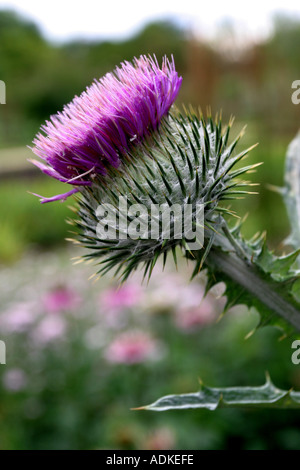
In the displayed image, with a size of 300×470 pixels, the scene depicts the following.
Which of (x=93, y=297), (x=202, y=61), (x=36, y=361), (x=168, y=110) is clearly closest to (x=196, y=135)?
(x=168, y=110)

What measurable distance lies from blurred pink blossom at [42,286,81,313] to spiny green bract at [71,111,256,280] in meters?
2.70

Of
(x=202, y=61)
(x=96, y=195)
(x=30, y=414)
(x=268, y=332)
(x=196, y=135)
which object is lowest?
(x=30, y=414)

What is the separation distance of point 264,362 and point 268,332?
9.2 inches

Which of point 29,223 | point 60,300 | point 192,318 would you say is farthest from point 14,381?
point 29,223

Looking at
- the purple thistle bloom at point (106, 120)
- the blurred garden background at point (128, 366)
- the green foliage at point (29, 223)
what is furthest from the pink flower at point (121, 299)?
the green foliage at point (29, 223)

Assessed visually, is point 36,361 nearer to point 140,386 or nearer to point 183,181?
point 140,386

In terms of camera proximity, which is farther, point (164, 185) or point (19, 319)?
point (19, 319)

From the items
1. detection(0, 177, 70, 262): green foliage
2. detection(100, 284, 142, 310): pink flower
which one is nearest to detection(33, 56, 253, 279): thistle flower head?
detection(100, 284, 142, 310): pink flower

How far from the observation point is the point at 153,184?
1.34 meters

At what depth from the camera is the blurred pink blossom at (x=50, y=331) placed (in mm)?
3902

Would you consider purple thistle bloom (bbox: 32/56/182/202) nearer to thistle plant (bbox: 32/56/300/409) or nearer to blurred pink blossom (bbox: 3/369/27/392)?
thistle plant (bbox: 32/56/300/409)

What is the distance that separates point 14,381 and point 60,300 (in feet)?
2.26

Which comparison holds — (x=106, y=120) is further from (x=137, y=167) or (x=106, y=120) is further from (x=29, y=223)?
(x=29, y=223)

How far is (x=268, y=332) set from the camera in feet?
12.6
